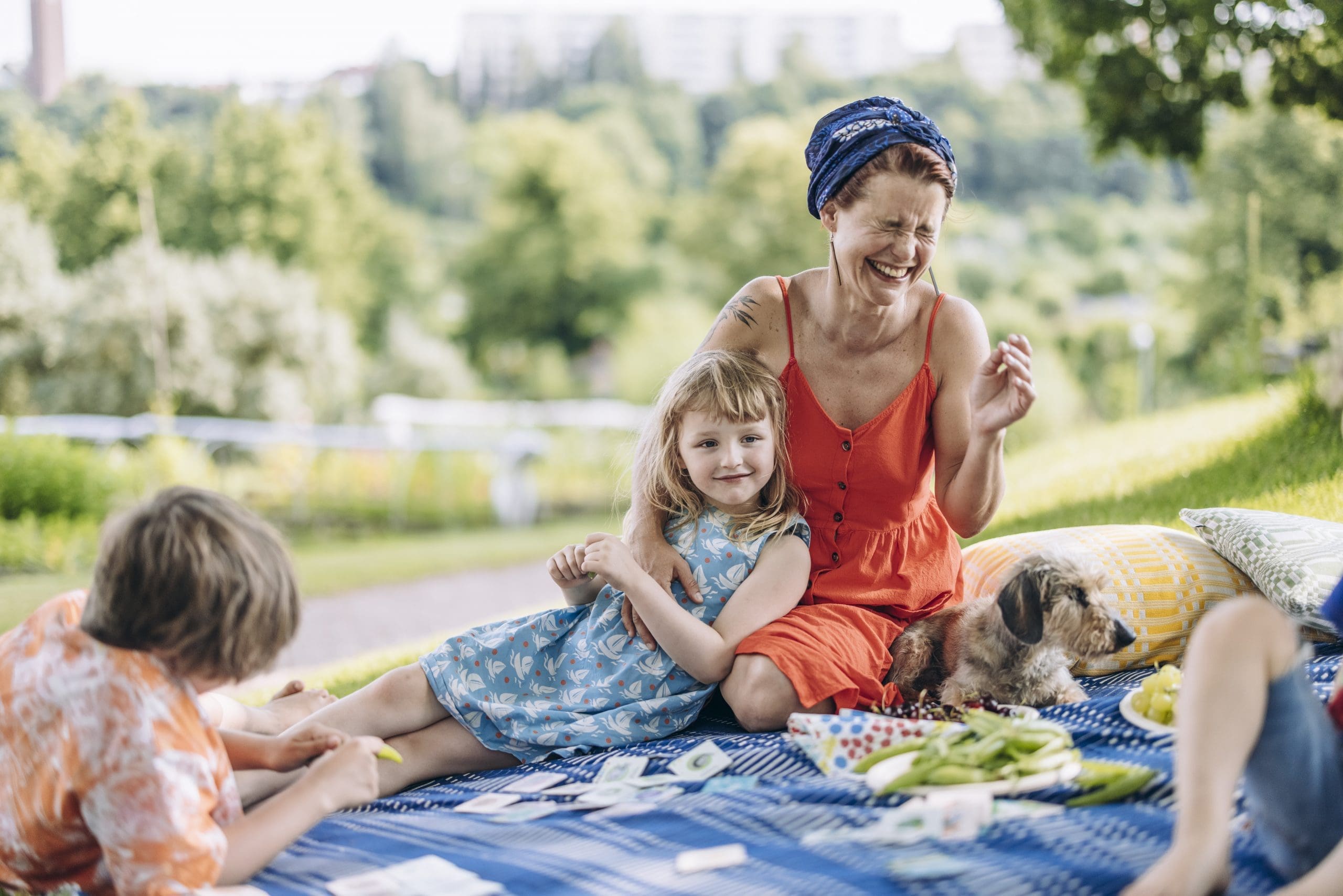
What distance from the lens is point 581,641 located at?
3156 millimetres

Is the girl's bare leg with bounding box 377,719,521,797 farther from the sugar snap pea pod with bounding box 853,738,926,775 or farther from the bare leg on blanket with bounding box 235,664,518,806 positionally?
the sugar snap pea pod with bounding box 853,738,926,775

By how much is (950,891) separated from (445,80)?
3830 centimetres

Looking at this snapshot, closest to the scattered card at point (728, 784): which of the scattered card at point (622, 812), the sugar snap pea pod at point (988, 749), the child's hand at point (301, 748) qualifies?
the scattered card at point (622, 812)

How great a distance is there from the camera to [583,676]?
10.2 ft

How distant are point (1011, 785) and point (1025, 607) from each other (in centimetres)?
56

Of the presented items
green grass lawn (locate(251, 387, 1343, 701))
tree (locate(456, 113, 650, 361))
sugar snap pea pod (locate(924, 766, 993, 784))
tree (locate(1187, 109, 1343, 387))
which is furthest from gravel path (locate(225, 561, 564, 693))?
tree (locate(456, 113, 650, 361))

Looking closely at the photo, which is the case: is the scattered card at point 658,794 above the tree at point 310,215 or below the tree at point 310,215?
below

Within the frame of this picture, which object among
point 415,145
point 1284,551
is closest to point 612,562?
point 1284,551

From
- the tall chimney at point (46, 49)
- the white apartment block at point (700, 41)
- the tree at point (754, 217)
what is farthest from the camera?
the white apartment block at point (700, 41)

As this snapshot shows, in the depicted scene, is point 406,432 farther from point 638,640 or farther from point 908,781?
point 908,781

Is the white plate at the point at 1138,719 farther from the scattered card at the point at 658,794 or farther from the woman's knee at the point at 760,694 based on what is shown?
the scattered card at the point at 658,794

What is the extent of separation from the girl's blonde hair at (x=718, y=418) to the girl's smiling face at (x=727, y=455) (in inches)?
0.9

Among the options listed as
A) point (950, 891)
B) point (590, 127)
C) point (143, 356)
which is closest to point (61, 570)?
point (143, 356)

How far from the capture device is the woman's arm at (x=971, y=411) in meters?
2.89
